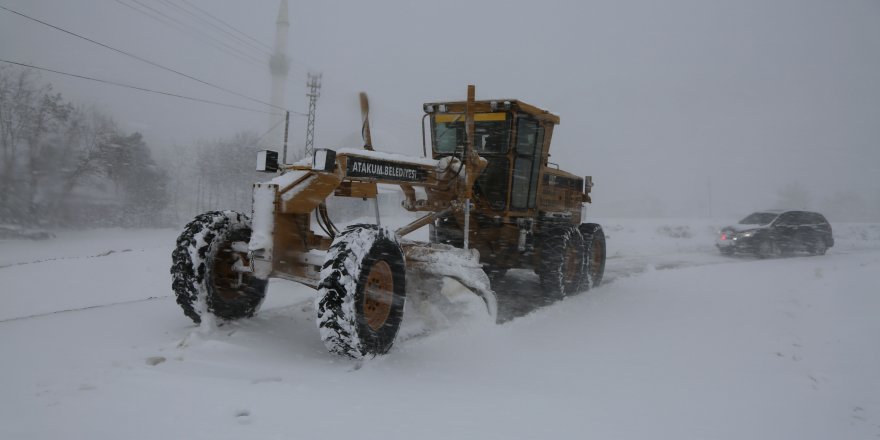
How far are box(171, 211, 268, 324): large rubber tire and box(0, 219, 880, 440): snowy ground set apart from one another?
22 cm

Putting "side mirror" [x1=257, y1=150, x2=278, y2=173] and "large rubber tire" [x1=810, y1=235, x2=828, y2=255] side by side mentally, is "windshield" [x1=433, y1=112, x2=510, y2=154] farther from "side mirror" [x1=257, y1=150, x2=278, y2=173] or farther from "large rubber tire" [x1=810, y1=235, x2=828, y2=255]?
"large rubber tire" [x1=810, y1=235, x2=828, y2=255]

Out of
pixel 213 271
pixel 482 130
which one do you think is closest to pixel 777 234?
pixel 482 130

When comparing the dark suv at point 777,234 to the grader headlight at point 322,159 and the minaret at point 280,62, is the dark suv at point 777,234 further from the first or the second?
the minaret at point 280,62

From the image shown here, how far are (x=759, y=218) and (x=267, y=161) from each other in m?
15.8

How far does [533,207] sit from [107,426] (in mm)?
6191

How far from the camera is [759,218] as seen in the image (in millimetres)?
15695

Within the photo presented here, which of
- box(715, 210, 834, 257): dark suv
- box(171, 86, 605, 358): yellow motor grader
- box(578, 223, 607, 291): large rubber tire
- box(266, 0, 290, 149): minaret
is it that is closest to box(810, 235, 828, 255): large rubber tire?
box(715, 210, 834, 257): dark suv

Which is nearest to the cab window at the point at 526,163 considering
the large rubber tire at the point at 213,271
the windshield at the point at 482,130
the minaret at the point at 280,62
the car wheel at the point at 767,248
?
the windshield at the point at 482,130

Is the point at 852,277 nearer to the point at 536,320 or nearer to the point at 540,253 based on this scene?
the point at 540,253

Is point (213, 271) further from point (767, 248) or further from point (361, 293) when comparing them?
point (767, 248)

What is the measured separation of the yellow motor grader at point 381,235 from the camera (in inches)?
158

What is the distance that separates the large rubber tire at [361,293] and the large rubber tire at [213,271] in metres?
1.40

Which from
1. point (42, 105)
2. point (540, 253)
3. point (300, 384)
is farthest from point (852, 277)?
point (42, 105)

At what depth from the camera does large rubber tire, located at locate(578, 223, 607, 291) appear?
8445 mm
